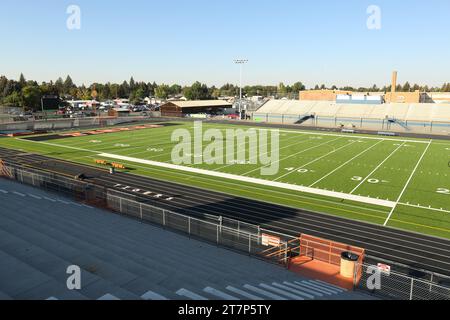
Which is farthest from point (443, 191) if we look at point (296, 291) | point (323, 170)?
point (296, 291)

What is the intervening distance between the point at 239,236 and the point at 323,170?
75.2ft

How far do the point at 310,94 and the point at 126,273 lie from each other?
108743 millimetres

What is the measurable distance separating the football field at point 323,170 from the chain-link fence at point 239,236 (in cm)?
752

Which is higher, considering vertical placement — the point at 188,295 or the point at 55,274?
the point at 55,274

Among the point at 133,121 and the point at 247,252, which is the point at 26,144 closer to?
the point at 133,121

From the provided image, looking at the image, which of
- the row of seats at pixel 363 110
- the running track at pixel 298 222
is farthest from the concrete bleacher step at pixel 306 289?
the row of seats at pixel 363 110

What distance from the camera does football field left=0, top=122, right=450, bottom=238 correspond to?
2547 centimetres

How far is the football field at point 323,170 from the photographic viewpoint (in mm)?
25469

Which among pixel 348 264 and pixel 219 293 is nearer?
pixel 219 293

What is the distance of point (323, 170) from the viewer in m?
36.3

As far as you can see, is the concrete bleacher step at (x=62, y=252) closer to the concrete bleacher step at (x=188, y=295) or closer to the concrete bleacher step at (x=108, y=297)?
the concrete bleacher step at (x=188, y=295)

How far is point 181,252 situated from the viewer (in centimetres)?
1373

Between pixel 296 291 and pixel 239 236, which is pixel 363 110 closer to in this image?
pixel 239 236

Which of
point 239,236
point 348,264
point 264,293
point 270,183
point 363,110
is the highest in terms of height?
point 363,110
